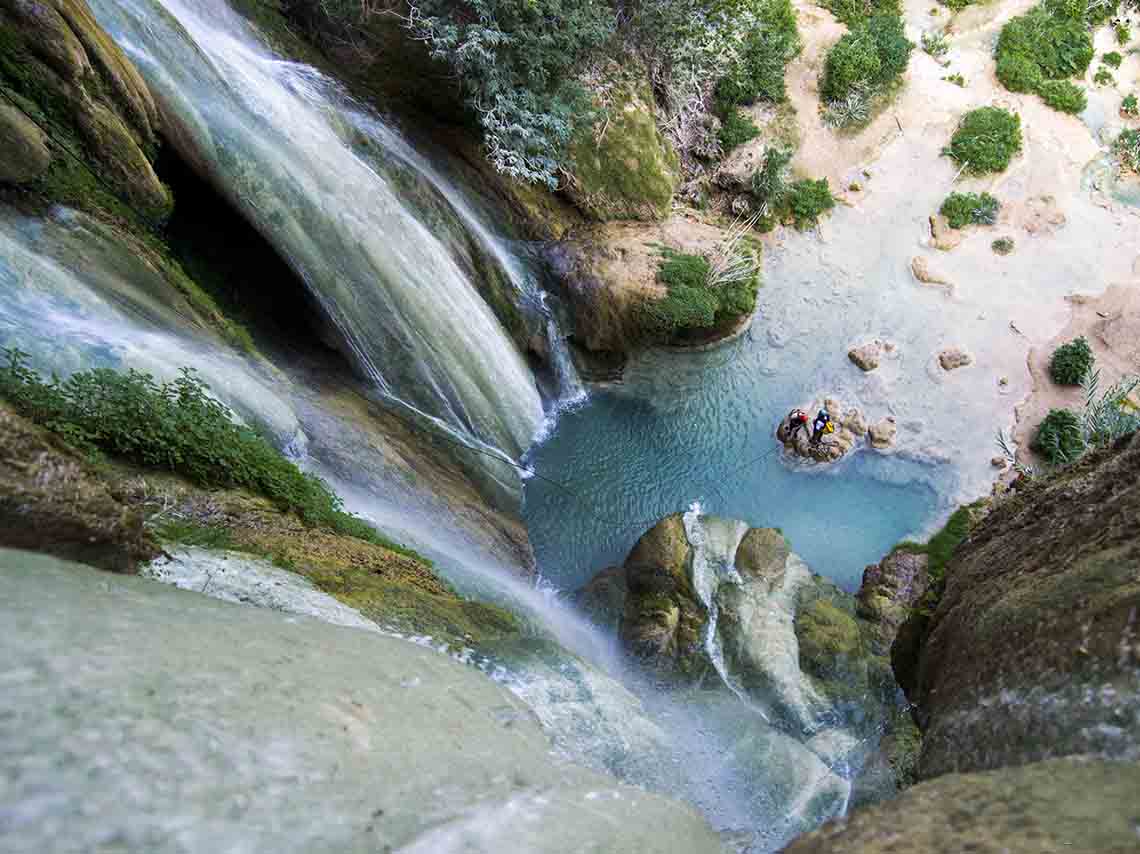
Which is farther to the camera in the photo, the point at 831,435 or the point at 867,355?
the point at 867,355

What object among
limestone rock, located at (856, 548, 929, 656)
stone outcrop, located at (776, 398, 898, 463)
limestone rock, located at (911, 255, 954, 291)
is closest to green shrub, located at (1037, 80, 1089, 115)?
limestone rock, located at (911, 255, 954, 291)

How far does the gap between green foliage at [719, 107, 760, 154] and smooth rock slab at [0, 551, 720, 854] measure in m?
15.3

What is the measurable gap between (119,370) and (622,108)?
11.1m

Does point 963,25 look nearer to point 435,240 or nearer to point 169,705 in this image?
point 435,240

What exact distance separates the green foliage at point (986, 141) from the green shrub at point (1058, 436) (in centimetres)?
690

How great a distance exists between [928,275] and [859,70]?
5.60m

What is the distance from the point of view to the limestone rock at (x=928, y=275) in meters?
16.9

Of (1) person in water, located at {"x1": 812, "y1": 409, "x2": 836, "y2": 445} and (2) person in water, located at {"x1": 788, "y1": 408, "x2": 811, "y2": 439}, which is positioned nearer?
(1) person in water, located at {"x1": 812, "y1": 409, "x2": 836, "y2": 445}

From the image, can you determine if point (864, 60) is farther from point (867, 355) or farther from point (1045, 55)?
point (867, 355)

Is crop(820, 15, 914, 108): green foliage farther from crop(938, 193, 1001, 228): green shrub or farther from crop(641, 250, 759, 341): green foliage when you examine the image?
crop(641, 250, 759, 341): green foliage

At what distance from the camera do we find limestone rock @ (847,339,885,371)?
50.8 feet

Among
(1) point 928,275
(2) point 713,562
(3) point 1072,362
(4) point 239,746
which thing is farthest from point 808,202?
(4) point 239,746

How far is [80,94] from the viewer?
7.92 m

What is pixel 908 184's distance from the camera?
1828 cm
